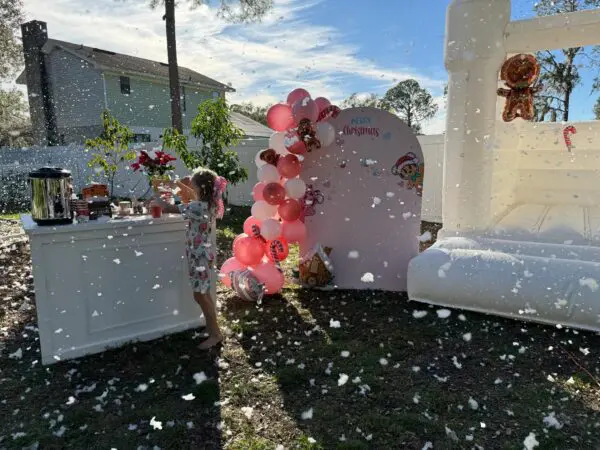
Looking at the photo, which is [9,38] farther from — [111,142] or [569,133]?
[569,133]

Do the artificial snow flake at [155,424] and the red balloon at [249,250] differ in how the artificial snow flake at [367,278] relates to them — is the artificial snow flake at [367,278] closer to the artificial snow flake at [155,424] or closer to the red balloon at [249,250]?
the red balloon at [249,250]

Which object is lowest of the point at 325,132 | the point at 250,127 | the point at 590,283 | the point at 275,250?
the point at 590,283

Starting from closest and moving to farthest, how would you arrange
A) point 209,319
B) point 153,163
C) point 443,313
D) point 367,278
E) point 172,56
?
point 209,319
point 153,163
point 443,313
point 367,278
point 172,56

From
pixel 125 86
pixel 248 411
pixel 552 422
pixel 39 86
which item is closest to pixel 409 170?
pixel 552 422

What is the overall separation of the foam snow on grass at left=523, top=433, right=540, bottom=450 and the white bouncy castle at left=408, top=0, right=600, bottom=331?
168cm

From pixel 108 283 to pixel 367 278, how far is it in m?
2.78

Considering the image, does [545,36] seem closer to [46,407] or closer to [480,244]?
[480,244]

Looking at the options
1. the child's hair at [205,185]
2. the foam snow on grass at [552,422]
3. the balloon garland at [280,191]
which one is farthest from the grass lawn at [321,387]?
the child's hair at [205,185]

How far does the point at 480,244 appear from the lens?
4594mm

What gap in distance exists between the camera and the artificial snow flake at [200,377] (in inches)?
118

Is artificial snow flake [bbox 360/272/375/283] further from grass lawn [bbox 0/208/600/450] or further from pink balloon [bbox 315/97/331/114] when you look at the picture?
pink balloon [bbox 315/97/331/114]

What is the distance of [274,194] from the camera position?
468 cm

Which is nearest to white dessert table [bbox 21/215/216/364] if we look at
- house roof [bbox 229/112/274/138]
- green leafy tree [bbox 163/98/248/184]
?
green leafy tree [bbox 163/98/248/184]

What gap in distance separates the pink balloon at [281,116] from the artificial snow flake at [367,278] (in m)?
1.88
